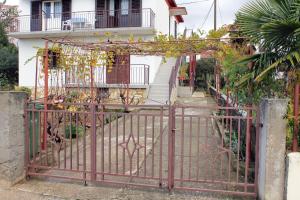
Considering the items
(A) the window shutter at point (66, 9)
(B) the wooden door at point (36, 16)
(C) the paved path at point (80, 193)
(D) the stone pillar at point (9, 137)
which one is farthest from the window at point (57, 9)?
(C) the paved path at point (80, 193)

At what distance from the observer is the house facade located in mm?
17141

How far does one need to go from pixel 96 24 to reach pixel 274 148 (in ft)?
53.5

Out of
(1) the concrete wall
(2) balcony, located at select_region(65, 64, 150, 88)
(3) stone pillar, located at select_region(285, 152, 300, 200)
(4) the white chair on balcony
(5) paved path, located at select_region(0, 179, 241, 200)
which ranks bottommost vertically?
(5) paved path, located at select_region(0, 179, 241, 200)

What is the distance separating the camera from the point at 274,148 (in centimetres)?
397

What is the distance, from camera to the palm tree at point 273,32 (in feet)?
12.7

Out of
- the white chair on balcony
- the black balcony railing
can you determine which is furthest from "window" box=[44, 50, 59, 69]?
the white chair on balcony

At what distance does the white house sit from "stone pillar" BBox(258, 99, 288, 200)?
12.3 meters

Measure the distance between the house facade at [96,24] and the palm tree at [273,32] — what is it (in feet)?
36.9

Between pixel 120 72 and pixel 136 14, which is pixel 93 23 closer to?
pixel 136 14

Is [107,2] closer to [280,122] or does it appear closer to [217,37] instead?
[217,37]

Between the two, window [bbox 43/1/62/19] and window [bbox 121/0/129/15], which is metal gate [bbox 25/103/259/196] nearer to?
window [bbox 121/0/129/15]

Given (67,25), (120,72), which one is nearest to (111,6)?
(67,25)

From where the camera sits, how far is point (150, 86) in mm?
16203

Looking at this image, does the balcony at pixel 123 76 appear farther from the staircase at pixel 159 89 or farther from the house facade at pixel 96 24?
the staircase at pixel 159 89
